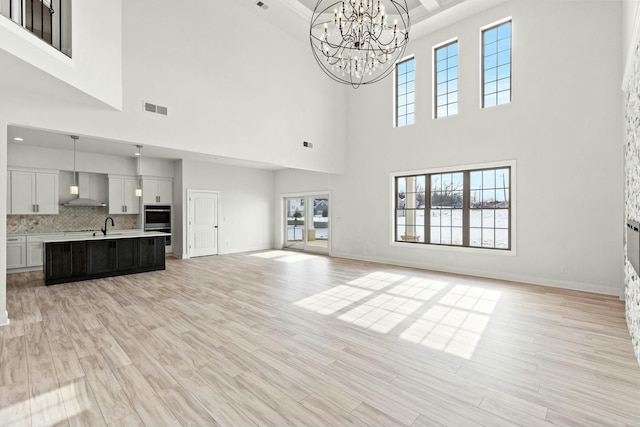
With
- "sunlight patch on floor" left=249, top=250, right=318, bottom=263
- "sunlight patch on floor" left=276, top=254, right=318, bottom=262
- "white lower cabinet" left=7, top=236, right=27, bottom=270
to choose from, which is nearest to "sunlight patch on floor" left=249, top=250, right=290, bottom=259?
"sunlight patch on floor" left=249, top=250, right=318, bottom=263

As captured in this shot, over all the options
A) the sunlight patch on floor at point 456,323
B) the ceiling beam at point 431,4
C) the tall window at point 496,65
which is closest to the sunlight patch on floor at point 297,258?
the sunlight patch on floor at point 456,323

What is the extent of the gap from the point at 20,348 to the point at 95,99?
3075 millimetres

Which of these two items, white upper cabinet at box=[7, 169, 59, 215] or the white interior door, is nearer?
white upper cabinet at box=[7, 169, 59, 215]

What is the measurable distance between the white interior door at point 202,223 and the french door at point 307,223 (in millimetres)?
2511

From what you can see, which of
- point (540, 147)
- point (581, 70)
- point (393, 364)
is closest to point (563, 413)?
point (393, 364)

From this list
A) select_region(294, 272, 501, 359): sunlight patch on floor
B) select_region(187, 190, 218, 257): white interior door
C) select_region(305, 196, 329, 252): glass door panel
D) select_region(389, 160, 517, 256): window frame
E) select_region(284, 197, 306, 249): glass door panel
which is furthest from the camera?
select_region(284, 197, 306, 249): glass door panel

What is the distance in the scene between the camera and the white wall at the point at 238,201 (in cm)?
877

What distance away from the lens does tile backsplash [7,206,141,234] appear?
6801 millimetres

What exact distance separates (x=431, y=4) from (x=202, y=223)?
787 centimetres

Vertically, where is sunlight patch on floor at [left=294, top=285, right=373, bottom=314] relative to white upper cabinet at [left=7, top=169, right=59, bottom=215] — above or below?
below

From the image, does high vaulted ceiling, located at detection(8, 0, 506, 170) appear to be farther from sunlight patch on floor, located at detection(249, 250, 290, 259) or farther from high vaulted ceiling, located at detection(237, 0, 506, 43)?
sunlight patch on floor, located at detection(249, 250, 290, 259)

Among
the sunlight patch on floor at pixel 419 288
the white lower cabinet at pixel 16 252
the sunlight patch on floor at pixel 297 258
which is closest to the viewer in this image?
the sunlight patch on floor at pixel 419 288

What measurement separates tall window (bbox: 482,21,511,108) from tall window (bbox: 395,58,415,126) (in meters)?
1.64

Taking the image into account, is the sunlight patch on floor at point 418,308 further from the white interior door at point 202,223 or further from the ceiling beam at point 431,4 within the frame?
the ceiling beam at point 431,4
